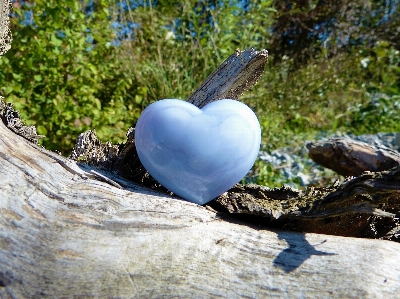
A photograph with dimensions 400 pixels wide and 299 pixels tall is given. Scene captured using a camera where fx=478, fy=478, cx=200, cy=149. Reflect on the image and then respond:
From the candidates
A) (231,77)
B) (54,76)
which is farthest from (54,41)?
(231,77)

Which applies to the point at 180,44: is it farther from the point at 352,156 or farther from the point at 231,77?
the point at 231,77

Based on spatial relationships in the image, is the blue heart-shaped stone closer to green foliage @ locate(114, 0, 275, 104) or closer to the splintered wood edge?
the splintered wood edge

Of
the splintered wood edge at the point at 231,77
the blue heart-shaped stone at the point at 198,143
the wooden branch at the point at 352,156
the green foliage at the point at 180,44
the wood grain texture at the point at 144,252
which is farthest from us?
the green foliage at the point at 180,44

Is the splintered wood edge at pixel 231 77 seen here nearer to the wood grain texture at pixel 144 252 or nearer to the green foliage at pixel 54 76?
the wood grain texture at pixel 144 252

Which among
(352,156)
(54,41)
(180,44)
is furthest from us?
(180,44)

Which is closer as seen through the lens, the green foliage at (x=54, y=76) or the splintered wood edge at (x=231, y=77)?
the splintered wood edge at (x=231, y=77)

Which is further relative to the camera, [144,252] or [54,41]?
[54,41]

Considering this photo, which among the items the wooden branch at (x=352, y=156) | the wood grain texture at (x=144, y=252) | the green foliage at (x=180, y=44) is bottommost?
the wood grain texture at (x=144, y=252)

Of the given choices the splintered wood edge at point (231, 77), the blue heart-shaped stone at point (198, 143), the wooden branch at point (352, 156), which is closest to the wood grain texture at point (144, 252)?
the blue heart-shaped stone at point (198, 143)
